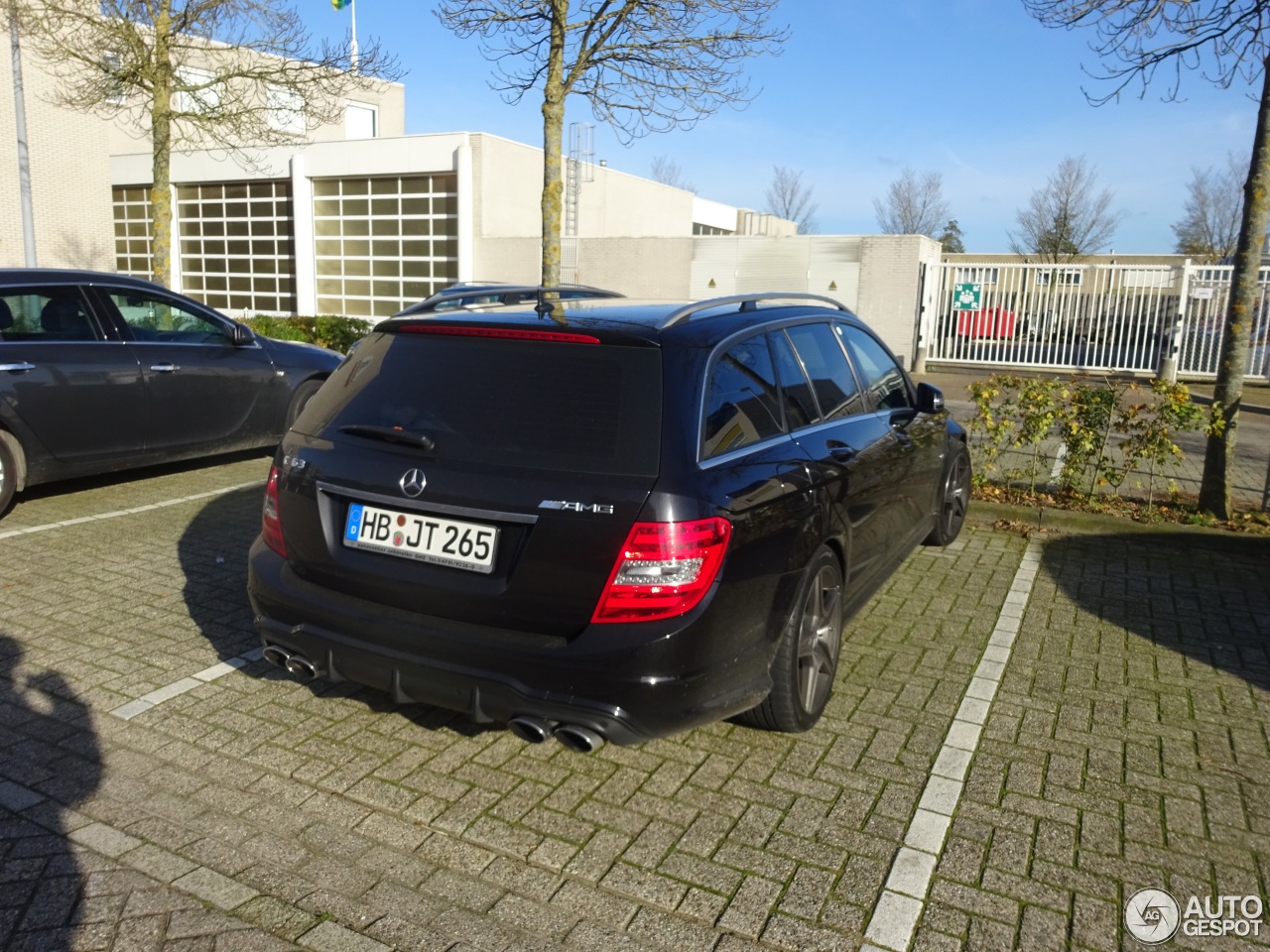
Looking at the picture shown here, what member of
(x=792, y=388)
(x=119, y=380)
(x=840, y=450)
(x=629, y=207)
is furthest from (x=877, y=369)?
(x=629, y=207)

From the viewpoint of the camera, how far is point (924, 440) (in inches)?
220

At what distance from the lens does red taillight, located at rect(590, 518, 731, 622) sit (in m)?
3.06

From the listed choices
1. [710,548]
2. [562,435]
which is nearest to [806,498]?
[710,548]

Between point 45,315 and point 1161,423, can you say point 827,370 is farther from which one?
point 45,315

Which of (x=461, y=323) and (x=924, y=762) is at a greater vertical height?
(x=461, y=323)

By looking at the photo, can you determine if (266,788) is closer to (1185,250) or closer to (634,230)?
(634,230)

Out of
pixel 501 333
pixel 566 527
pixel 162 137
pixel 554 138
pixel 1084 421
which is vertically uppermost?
pixel 162 137

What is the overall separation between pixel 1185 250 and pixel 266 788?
54173 mm

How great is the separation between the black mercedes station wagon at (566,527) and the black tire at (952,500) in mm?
2655

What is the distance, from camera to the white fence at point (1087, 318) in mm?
21344

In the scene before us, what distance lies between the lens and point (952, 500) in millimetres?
6773

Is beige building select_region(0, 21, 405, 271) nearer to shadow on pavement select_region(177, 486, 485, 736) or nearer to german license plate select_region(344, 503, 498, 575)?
shadow on pavement select_region(177, 486, 485, 736)

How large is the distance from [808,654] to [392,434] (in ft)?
5.76

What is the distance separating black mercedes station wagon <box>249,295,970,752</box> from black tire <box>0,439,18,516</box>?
13.3ft
